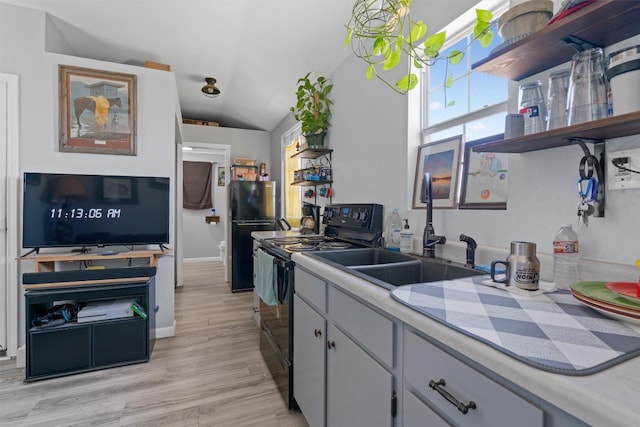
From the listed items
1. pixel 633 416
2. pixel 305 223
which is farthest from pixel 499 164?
pixel 305 223

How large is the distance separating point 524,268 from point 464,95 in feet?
3.54

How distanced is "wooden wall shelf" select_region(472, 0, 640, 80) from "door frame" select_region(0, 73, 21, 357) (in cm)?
313

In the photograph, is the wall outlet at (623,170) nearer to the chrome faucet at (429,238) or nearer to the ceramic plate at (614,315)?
the ceramic plate at (614,315)

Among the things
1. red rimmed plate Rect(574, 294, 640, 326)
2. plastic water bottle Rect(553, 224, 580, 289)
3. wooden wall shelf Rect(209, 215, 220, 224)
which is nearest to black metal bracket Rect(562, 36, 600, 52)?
plastic water bottle Rect(553, 224, 580, 289)

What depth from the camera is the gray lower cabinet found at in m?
0.94

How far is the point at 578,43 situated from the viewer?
94 centimetres

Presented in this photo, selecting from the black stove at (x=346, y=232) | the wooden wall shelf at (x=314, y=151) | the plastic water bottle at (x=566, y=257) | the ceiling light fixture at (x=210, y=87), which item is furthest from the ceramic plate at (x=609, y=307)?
the ceiling light fixture at (x=210, y=87)

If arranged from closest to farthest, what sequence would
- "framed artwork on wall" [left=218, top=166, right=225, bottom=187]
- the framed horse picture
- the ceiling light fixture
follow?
the framed horse picture → the ceiling light fixture → "framed artwork on wall" [left=218, top=166, right=225, bottom=187]

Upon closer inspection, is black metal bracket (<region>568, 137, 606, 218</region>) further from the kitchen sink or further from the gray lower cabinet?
the gray lower cabinet

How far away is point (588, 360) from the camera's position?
506 millimetres

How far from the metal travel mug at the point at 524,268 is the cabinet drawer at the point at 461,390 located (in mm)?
390

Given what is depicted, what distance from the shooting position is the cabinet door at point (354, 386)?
3.04 ft

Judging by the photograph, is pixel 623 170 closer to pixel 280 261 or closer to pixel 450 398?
pixel 450 398

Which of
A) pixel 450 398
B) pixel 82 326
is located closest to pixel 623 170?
pixel 450 398
